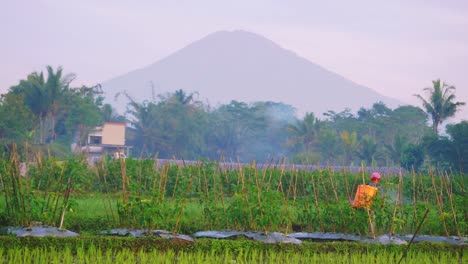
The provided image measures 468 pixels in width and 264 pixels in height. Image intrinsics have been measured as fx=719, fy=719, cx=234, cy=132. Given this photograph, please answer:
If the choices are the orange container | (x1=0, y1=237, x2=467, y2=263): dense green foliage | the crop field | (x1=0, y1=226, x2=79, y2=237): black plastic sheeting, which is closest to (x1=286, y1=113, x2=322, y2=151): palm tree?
the crop field

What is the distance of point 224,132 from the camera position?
5288cm

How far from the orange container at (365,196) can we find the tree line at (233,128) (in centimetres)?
2006

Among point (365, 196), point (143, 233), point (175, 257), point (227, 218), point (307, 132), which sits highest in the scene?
point (307, 132)

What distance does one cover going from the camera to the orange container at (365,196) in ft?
33.9

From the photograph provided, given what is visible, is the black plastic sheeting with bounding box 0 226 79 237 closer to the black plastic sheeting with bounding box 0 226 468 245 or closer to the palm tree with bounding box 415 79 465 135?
the black plastic sheeting with bounding box 0 226 468 245

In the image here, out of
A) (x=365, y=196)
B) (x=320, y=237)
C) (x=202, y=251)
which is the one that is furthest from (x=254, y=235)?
(x=365, y=196)

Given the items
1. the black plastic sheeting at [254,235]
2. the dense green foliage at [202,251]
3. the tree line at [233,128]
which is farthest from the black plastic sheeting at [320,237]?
the tree line at [233,128]

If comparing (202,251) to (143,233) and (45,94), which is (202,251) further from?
(45,94)

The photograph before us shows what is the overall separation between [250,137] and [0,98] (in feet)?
75.4

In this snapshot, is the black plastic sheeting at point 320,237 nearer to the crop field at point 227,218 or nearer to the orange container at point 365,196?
the crop field at point 227,218

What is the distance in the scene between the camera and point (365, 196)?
1032 cm

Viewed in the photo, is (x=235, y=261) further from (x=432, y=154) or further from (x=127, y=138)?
(x=127, y=138)

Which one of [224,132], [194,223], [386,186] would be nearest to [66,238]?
[194,223]

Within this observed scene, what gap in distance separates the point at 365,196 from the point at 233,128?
44.4 meters
